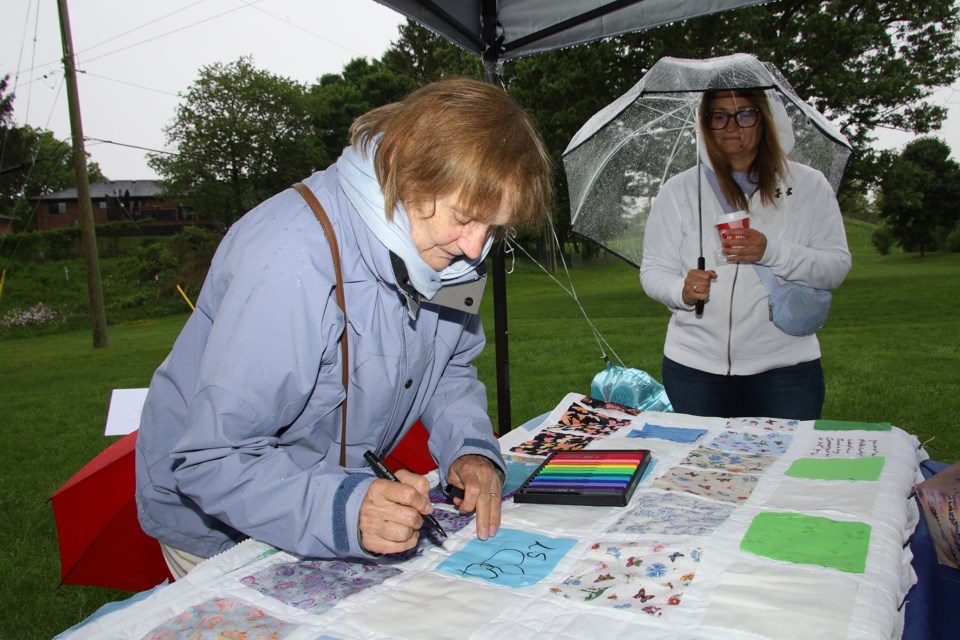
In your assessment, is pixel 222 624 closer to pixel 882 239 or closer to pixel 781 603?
pixel 781 603

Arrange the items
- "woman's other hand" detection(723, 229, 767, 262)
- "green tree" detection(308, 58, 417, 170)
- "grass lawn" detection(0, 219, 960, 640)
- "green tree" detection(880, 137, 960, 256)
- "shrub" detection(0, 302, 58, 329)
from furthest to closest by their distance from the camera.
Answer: "green tree" detection(308, 58, 417, 170)
"shrub" detection(0, 302, 58, 329)
"green tree" detection(880, 137, 960, 256)
"grass lawn" detection(0, 219, 960, 640)
"woman's other hand" detection(723, 229, 767, 262)

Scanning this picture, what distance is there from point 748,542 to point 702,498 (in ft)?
0.75

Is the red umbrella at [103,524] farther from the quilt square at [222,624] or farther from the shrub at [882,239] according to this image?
the shrub at [882,239]

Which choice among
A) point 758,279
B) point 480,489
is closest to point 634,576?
point 480,489

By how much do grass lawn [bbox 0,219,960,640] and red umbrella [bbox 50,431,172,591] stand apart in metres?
1.04

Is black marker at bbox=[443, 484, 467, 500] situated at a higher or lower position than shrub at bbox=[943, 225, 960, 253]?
lower

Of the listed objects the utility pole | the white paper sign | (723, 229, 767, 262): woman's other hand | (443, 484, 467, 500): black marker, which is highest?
the utility pole

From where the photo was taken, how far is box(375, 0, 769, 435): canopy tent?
2.83 meters

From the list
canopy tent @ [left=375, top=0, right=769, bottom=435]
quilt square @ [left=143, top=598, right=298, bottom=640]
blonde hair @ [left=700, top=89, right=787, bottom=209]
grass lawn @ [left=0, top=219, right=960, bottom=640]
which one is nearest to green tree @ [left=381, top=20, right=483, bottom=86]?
grass lawn @ [left=0, top=219, right=960, bottom=640]

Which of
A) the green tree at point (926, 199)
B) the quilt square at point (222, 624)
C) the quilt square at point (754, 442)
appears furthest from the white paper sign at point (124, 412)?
the green tree at point (926, 199)

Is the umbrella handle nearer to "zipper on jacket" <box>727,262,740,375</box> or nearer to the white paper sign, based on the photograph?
"zipper on jacket" <box>727,262,740,375</box>

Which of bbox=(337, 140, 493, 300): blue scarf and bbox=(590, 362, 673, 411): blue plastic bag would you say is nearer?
bbox=(337, 140, 493, 300): blue scarf

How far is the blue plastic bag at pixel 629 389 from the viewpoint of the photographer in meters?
3.34

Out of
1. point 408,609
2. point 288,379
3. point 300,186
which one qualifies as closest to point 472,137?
point 300,186
